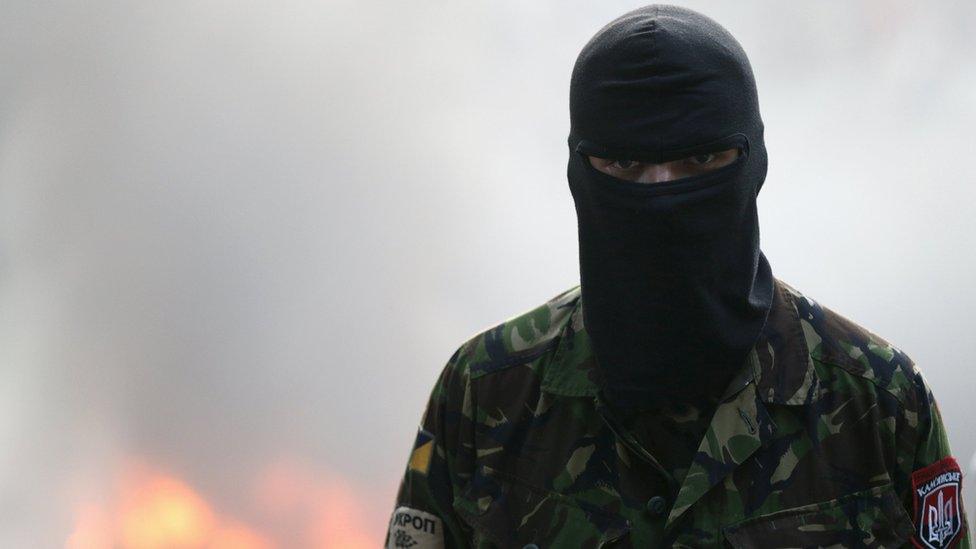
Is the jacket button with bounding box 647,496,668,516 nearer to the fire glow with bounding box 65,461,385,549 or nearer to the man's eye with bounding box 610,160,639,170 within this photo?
the man's eye with bounding box 610,160,639,170

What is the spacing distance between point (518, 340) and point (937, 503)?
0.64 m

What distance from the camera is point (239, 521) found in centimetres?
348

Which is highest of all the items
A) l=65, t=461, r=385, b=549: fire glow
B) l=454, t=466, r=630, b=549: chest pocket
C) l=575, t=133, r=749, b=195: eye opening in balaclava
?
l=575, t=133, r=749, b=195: eye opening in balaclava

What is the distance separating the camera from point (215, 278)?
3453mm

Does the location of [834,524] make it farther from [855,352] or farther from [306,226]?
Result: [306,226]

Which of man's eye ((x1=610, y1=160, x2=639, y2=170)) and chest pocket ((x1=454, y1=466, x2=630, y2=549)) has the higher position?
man's eye ((x1=610, y1=160, x2=639, y2=170))

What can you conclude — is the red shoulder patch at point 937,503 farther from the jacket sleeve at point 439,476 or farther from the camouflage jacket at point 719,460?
the jacket sleeve at point 439,476

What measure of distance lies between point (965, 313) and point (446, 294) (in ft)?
4.75

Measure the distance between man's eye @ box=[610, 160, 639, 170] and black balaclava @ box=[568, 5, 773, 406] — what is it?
0.02 metres

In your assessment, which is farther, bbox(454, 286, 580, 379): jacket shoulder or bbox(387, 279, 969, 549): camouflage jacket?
bbox(454, 286, 580, 379): jacket shoulder

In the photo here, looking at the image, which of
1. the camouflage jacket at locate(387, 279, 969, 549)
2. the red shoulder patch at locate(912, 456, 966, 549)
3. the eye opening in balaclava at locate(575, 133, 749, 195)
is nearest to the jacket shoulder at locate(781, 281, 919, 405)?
the camouflage jacket at locate(387, 279, 969, 549)

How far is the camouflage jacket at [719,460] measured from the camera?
158cm

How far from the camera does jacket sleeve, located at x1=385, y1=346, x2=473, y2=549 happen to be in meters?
1.72

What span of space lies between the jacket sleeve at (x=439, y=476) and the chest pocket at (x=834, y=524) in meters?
0.41
